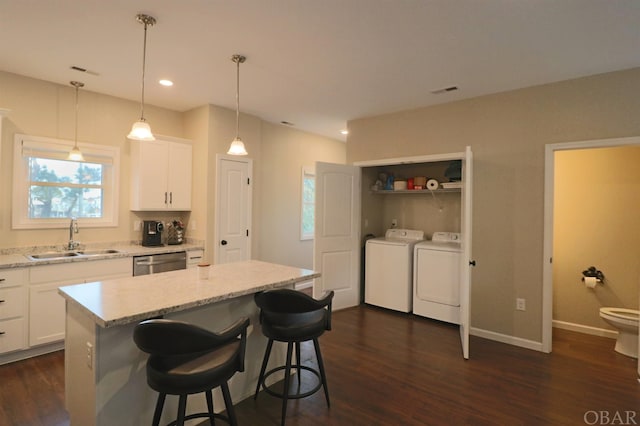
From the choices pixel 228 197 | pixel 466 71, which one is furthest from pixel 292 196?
pixel 466 71

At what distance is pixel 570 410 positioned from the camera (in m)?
2.43

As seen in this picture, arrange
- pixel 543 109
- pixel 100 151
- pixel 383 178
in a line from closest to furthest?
pixel 543 109, pixel 100 151, pixel 383 178

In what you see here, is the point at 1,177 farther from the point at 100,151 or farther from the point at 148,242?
the point at 148,242

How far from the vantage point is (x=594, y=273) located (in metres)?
3.93

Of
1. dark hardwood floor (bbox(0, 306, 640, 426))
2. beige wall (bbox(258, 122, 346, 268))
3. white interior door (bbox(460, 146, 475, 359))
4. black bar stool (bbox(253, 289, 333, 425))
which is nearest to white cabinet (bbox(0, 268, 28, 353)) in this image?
dark hardwood floor (bbox(0, 306, 640, 426))

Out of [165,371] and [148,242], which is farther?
[148,242]

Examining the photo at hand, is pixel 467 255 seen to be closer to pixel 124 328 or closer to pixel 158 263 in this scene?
pixel 124 328

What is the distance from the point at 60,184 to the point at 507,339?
17.6 ft

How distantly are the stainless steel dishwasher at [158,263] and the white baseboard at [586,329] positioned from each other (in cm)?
479

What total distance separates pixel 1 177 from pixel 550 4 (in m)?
5.01

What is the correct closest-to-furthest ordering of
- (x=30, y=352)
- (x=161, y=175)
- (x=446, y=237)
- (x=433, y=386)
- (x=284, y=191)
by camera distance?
1. (x=433, y=386)
2. (x=30, y=352)
3. (x=161, y=175)
4. (x=446, y=237)
5. (x=284, y=191)

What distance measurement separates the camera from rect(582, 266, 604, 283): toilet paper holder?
12.8 ft

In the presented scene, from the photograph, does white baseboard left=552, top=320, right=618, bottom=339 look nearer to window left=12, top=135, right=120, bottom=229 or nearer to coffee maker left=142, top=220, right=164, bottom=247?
coffee maker left=142, top=220, right=164, bottom=247

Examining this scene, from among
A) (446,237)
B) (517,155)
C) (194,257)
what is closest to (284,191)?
(194,257)
